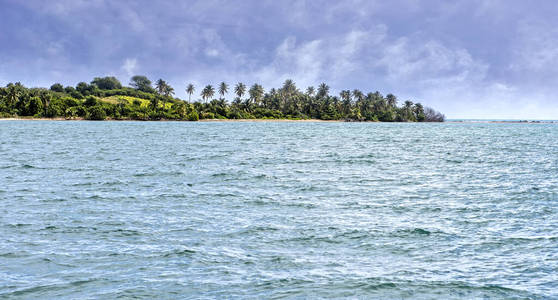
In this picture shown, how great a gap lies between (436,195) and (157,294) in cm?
1680

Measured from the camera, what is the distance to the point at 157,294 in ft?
32.1

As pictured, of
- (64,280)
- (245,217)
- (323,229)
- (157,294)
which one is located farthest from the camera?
(245,217)

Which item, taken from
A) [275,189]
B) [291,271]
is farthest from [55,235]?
[275,189]

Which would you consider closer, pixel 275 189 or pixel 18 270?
pixel 18 270

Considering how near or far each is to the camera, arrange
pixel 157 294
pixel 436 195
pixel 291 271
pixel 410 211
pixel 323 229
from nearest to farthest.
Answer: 1. pixel 157 294
2. pixel 291 271
3. pixel 323 229
4. pixel 410 211
5. pixel 436 195

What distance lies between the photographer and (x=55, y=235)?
14.2 meters

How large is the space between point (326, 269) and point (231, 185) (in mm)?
14349

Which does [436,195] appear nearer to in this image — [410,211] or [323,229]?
[410,211]

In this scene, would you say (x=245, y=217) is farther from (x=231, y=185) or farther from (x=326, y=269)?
(x=231, y=185)

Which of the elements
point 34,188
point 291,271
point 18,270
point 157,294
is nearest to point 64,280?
point 18,270

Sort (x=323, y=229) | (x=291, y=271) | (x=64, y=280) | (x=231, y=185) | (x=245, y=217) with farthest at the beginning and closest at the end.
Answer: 1. (x=231, y=185)
2. (x=245, y=217)
3. (x=323, y=229)
4. (x=291, y=271)
5. (x=64, y=280)

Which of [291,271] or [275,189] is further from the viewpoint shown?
[275,189]

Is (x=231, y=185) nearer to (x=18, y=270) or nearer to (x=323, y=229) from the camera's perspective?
(x=323, y=229)

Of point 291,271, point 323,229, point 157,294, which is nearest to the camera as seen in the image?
point 157,294
